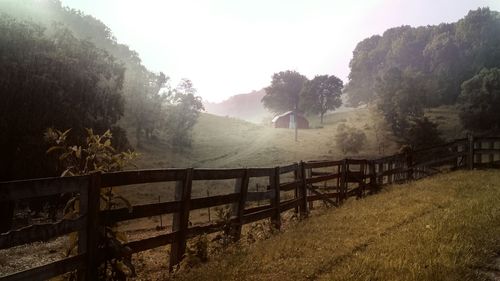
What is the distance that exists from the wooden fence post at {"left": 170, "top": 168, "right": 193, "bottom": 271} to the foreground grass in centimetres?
67

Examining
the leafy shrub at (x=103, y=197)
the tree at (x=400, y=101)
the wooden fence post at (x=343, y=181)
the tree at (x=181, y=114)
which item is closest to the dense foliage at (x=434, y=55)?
the tree at (x=400, y=101)

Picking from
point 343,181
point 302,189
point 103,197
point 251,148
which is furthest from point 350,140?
point 103,197

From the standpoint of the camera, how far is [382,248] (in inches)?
287

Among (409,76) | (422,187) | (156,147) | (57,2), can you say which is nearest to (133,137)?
(156,147)

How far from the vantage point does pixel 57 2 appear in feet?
149

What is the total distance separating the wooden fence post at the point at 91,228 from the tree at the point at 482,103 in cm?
Answer: 6869

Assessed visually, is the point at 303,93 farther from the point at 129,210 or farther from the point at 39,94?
the point at 129,210

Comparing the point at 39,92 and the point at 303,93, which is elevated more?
the point at 303,93

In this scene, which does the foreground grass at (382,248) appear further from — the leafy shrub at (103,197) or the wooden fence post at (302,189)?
the wooden fence post at (302,189)

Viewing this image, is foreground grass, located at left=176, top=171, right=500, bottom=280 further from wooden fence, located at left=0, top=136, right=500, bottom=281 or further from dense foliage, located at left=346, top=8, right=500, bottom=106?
dense foliage, located at left=346, top=8, right=500, bottom=106

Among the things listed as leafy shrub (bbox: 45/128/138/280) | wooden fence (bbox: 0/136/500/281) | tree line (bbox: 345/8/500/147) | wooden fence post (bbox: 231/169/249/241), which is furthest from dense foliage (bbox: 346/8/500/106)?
leafy shrub (bbox: 45/128/138/280)

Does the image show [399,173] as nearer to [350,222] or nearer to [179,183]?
[350,222]

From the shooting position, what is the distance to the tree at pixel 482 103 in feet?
220

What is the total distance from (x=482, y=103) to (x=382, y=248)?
7144 centimetres
